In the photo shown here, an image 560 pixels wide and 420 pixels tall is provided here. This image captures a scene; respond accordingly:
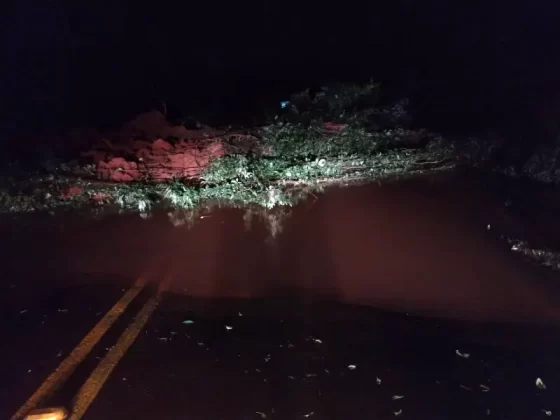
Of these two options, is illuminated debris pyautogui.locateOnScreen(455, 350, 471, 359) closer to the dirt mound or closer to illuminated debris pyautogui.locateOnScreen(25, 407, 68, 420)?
illuminated debris pyautogui.locateOnScreen(25, 407, 68, 420)

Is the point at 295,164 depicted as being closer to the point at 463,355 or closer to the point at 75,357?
the point at 463,355

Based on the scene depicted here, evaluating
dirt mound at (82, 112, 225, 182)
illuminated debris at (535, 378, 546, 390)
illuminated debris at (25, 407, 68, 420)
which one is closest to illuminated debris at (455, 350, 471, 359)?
illuminated debris at (535, 378, 546, 390)

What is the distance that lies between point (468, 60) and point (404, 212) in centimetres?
673

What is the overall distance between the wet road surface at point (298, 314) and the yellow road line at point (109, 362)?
61 mm

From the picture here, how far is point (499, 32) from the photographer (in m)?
12.5

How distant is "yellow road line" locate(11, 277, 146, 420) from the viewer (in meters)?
3.88

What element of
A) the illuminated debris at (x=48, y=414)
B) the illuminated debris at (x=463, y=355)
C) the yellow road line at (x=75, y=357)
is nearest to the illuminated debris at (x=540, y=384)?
the illuminated debris at (x=463, y=355)

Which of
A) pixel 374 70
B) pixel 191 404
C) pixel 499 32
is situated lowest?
pixel 191 404

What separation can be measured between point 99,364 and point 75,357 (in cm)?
29

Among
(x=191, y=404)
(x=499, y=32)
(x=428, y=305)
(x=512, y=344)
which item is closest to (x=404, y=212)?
(x=428, y=305)

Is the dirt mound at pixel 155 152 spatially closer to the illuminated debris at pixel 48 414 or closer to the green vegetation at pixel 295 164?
the green vegetation at pixel 295 164

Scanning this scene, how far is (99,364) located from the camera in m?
4.21

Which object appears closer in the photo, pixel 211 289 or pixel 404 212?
pixel 211 289

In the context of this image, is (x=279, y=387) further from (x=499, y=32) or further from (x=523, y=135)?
(x=499, y=32)
